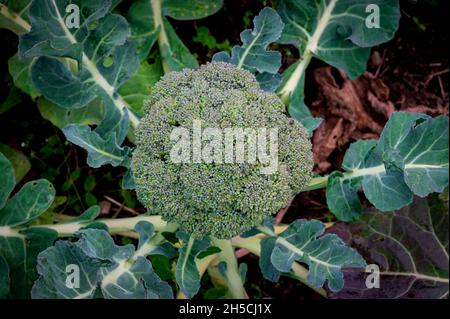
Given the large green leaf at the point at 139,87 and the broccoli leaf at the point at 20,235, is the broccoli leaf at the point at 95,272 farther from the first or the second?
the large green leaf at the point at 139,87

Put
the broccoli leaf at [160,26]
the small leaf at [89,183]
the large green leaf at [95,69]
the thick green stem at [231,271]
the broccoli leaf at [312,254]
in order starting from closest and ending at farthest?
the broccoli leaf at [312,254] → the large green leaf at [95,69] → the thick green stem at [231,271] → the broccoli leaf at [160,26] → the small leaf at [89,183]

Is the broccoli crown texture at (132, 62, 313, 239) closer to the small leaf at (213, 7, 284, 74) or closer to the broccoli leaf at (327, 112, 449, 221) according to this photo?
the small leaf at (213, 7, 284, 74)

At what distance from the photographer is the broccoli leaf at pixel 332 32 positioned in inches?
82.1

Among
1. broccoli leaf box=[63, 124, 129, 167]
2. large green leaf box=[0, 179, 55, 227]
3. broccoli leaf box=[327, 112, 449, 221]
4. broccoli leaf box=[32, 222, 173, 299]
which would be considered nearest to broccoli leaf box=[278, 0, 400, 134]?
broccoli leaf box=[327, 112, 449, 221]

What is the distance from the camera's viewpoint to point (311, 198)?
244 cm

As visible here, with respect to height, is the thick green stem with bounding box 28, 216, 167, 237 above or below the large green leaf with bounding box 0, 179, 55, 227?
below

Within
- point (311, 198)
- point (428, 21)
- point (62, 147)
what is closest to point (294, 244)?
point (311, 198)

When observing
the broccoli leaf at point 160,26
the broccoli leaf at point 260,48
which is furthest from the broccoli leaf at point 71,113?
the broccoli leaf at point 260,48

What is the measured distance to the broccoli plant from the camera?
64.7 inches

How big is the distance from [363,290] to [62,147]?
1.45m

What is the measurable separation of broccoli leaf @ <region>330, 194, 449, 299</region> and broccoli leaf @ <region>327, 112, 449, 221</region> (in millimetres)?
323

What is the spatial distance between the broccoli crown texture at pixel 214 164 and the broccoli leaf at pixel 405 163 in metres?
0.25
